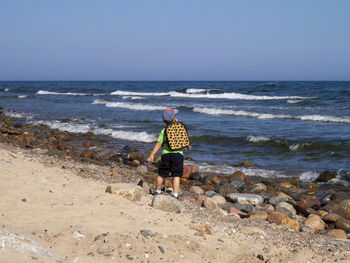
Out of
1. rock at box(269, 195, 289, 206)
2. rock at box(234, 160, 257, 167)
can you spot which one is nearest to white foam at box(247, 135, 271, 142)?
rock at box(234, 160, 257, 167)

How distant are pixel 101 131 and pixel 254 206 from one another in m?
10.3

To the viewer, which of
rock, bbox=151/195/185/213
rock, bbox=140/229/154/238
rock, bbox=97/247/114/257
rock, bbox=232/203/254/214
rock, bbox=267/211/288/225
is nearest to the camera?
rock, bbox=97/247/114/257

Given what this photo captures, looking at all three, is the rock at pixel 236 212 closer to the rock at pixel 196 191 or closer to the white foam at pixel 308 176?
the rock at pixel 196 191

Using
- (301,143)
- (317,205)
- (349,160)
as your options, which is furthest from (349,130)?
(317,205)

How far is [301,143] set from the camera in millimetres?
13203

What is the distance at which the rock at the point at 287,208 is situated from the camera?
6875 mm

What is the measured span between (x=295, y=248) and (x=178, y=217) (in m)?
1.46

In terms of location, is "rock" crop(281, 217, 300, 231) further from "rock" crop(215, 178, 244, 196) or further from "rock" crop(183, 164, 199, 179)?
"rock" crop(183, 164, 199, 179)

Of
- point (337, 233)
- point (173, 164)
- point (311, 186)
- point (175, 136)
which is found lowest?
point (311, 186)

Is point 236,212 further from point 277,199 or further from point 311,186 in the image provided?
point 311,186

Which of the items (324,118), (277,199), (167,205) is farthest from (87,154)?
(324,118)

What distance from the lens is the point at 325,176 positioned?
9.54 meters

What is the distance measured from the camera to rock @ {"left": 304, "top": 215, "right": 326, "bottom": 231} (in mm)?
6379

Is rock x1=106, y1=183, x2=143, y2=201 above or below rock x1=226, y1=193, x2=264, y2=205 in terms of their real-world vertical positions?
above
